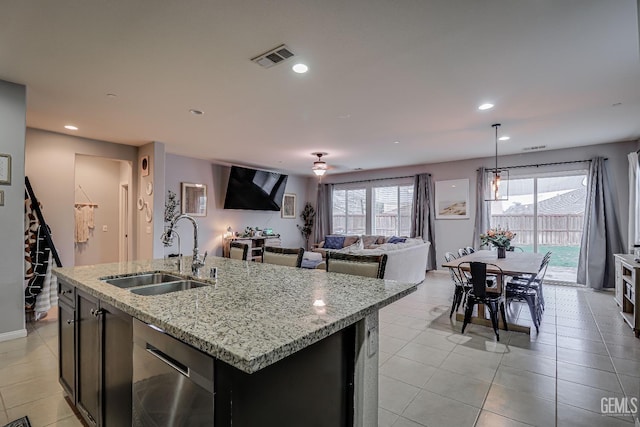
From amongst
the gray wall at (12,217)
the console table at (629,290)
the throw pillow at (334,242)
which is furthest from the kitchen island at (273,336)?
the throw pillow at (334,242)

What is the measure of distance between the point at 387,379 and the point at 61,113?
16.3ft

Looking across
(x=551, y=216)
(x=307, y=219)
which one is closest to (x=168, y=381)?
(x=551, y=216)

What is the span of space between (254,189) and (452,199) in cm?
491

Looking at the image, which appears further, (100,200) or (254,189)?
(254,189)

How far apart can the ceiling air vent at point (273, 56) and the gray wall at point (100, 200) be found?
533 centimetres

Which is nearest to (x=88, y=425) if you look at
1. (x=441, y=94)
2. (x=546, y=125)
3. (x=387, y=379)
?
(x=387, y=379)

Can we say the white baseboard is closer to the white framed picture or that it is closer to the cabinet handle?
the cabinet handle

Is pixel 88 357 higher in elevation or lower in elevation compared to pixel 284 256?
lower

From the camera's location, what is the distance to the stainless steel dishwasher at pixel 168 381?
1.03 metres

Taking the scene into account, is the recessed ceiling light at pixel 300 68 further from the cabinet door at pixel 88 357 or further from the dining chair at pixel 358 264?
the cabinet door at pixel 88 357

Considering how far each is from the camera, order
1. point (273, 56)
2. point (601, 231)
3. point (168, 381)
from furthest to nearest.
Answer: point (601, 231)
point (273, 56)
point (168, 381)

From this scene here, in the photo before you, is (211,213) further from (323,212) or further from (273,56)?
(273,56)

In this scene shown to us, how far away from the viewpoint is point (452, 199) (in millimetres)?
7500

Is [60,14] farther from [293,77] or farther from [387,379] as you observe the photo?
[387,379]
